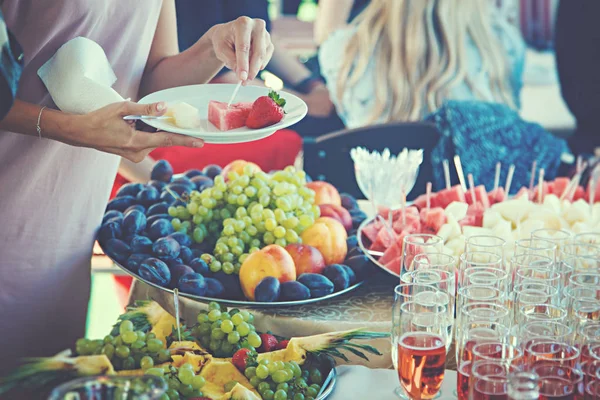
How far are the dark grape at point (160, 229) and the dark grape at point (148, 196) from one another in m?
0.20

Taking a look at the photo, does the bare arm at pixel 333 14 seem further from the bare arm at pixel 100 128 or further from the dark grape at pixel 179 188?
the bare arm at pixel 100 128

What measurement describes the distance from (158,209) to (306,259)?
45cm

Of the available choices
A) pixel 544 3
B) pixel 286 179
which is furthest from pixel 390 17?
pixel 544 3

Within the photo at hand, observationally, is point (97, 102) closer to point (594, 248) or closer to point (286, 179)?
point (286, 179)

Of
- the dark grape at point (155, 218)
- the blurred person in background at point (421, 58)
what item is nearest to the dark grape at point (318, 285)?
the dark grape at point (155, 218)

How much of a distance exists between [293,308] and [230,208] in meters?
0.35

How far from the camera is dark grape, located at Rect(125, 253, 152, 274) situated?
163 centimetres

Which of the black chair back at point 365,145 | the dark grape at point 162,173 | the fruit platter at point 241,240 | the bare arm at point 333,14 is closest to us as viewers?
the fruit platter at point 241,240

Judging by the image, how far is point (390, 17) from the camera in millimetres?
3041

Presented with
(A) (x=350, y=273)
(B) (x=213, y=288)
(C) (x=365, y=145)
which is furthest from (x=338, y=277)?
(C) (x=365, y=145)

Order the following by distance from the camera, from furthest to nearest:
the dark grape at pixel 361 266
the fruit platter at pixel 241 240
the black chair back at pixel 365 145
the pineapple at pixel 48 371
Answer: the black chair back at pixel 365 145
the dark grape at pixel 361 266
the fruit platter at pixel 241 240
the pineapple at pixel 48 371

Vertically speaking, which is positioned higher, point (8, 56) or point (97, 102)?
point (8, 56)

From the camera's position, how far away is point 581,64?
3.73 meters

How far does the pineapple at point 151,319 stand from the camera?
138 cm
